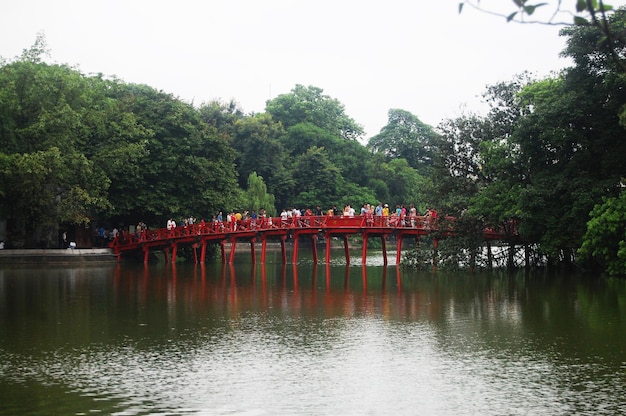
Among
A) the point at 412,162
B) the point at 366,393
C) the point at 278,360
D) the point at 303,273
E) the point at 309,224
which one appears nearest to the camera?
the point at 366,393

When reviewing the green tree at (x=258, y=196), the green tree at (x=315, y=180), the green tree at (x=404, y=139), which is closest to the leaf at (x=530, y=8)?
the green tree at (x=258, y=196)

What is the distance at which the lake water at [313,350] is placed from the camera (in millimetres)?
13445

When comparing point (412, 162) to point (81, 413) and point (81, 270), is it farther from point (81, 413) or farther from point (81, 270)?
point (81, 413)

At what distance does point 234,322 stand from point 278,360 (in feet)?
19.2

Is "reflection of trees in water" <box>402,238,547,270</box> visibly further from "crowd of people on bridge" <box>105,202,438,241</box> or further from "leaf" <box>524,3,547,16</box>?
"leaf" <box>524,3,547,16</box>

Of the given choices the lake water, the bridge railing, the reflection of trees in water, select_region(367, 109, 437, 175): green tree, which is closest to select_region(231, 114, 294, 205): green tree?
select_region(367, 109, 437, 175): green tree

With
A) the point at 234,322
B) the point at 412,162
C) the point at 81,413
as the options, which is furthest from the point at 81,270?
the point at 412,162

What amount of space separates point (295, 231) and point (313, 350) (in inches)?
1129

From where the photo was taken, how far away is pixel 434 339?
19.7 metres

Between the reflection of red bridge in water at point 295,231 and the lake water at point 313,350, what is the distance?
11073mm

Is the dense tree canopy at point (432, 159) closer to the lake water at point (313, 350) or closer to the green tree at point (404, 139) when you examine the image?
the lake water at point (313, 350)

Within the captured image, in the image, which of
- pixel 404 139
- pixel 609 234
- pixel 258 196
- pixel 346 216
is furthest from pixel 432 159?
pixel 404 139

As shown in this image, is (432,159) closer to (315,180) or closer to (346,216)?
(346,216)

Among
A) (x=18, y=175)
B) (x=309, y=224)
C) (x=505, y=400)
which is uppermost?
(x=18, y=175)
